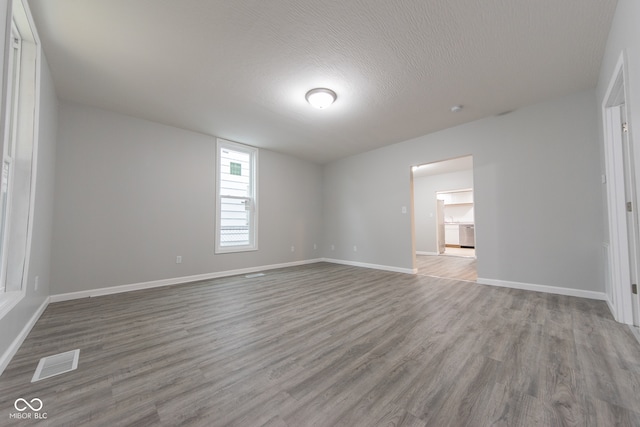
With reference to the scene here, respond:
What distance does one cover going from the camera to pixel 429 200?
8102mm

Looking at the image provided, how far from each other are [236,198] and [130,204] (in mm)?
1748

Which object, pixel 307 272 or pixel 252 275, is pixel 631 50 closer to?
pixel 307 272

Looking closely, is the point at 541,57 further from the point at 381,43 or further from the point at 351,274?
the point at 351,274

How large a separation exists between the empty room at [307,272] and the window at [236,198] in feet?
0.20

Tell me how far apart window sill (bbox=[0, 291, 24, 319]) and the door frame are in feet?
16.5

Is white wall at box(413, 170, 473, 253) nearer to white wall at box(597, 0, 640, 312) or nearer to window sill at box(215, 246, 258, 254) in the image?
window sill at box(215, 246, 258, 254)

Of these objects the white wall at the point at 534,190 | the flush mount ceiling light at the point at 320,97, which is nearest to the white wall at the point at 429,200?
the white wall at the point at 534,190

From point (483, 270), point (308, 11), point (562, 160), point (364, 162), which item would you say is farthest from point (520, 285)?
point (308, 11)

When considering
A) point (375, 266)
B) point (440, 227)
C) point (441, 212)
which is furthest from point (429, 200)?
point (375, 266)

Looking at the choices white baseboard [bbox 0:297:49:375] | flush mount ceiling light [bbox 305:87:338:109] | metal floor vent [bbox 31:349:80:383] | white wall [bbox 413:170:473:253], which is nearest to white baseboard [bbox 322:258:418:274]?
white wall [bbox 413:170:473:253]

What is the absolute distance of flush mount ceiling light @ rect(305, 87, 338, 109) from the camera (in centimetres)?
302

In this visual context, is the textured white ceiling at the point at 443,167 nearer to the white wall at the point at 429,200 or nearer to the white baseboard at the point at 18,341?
the white wall at the point at 429,200

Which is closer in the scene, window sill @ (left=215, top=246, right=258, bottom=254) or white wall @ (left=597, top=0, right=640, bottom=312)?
white wall @ (left=597, top=0, right=640, bottom=312)

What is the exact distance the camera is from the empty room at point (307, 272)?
1403 mm
